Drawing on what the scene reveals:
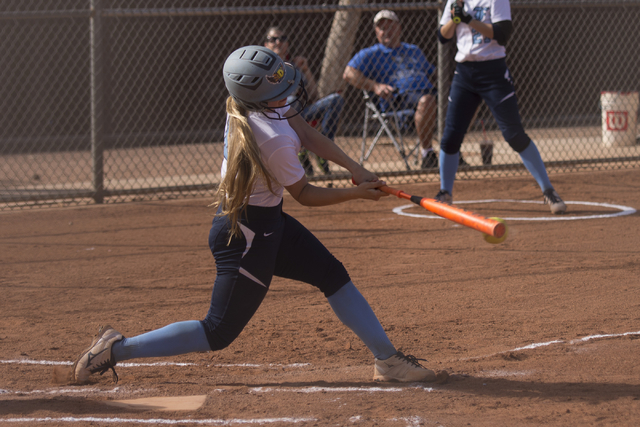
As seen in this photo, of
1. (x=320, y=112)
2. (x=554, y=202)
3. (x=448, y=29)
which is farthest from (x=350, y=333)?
(x=320, y=112)

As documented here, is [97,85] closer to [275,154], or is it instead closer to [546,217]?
[546,217]

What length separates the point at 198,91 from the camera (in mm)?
13633

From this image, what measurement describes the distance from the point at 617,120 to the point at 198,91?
763cm

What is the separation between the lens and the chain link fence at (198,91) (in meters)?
9.77

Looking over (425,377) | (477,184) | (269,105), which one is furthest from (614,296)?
(477,184)

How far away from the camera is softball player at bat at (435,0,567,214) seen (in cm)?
634

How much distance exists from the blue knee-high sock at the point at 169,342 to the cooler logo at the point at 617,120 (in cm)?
984

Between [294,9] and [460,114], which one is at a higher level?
[294,9]

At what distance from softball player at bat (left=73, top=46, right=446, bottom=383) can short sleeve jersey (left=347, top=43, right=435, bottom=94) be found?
609 cm

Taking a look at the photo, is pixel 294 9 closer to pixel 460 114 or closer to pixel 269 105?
pixel 460 114

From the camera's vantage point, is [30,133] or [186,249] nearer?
[186,249]

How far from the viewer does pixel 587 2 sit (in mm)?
9102

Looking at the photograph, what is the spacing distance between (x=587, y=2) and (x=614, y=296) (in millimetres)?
6014

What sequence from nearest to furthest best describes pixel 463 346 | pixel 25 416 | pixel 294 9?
pixel 25 416 → pixel 463 346 → pixel 294 9
